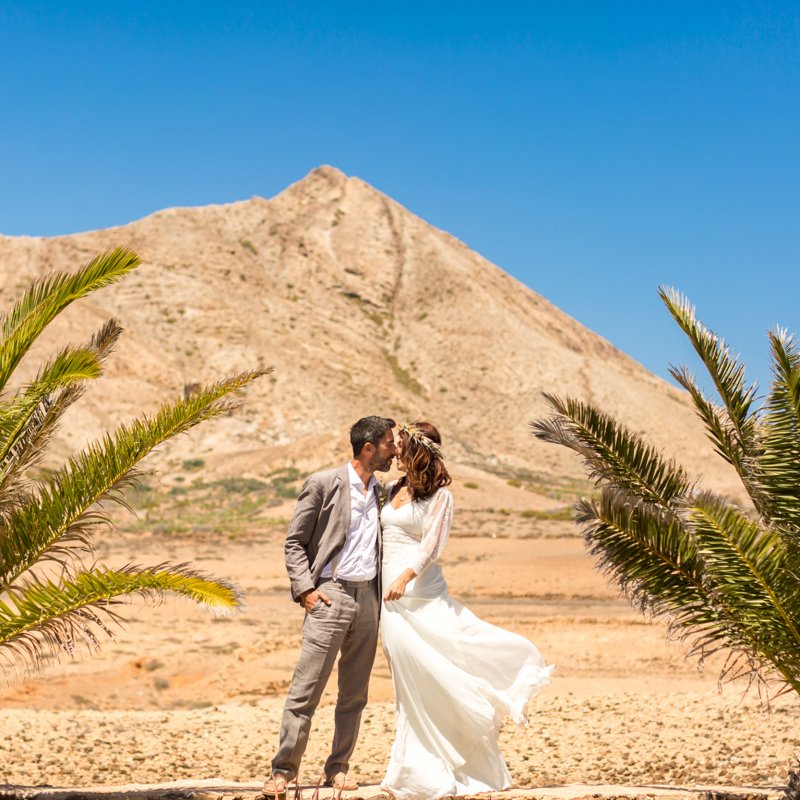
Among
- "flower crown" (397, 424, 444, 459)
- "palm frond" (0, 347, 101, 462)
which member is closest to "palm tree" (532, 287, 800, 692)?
"flower crown" (397, 424, 444, 459)

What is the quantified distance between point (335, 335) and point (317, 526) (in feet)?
225

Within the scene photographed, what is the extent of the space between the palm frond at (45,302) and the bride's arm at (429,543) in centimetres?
227

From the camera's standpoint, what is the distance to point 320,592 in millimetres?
6008

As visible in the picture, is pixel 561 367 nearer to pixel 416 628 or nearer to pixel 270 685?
pixel 270 685

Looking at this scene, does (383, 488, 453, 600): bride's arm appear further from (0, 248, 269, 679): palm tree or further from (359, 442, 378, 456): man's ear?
(0, 248, 269, 679): palm tree

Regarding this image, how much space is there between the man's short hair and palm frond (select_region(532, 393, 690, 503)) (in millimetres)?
982

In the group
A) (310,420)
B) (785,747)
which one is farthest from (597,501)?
(310,420)

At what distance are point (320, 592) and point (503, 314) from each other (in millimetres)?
73431

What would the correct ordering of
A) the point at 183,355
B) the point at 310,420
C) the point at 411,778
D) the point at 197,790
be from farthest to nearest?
1. the point at 183,355
2. the point at 310,420
3. the point at 197,790
4. the point at 411,778

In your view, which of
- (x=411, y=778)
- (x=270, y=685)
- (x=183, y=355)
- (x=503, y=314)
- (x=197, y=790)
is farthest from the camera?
(x=503, y=314)

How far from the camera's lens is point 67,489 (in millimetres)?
6344

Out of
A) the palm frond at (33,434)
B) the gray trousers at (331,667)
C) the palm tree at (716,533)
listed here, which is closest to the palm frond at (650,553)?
the palm tree at (716,533)

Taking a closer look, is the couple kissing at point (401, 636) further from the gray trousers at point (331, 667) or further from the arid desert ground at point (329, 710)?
the arid desert ground at point (329, 710)

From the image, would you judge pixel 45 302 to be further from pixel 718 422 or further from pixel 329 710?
pixel 329 710
